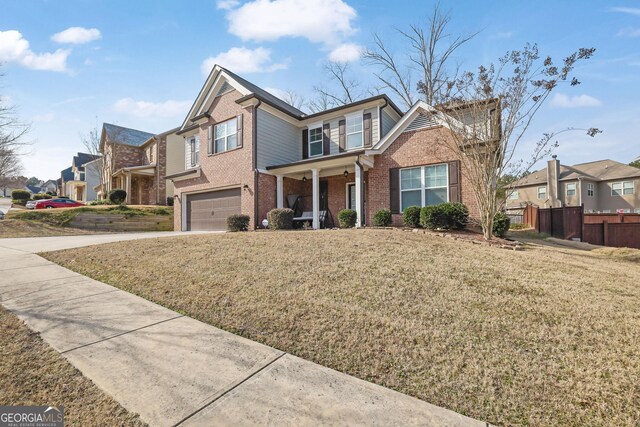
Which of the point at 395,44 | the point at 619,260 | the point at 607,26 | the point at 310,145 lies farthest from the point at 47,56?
the point at 395,44

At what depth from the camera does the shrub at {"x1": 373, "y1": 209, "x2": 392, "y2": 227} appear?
35.2 feet

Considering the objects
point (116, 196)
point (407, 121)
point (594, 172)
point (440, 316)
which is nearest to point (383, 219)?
point (407, 121)

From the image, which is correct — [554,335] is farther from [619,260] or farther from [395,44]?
[395,44]

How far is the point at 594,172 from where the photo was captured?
28.8 meters

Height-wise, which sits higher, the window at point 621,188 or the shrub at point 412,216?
the window at point 621,188

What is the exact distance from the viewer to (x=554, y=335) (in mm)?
2912

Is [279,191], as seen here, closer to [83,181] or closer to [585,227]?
[585,227]

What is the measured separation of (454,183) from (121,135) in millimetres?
30466

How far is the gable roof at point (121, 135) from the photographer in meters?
27.0

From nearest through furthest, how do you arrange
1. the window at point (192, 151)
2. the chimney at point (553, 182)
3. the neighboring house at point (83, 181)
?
the window at point (192, 151), the chimney at point (553, 182), the neighboring house at point (83, 181)

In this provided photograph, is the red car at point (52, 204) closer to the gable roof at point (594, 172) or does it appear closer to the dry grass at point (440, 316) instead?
the dry grass at point (440, 316)

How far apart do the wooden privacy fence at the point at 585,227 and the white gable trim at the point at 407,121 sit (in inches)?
318

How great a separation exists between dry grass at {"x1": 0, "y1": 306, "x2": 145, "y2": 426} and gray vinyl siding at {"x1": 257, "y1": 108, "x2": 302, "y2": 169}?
11.0 metres

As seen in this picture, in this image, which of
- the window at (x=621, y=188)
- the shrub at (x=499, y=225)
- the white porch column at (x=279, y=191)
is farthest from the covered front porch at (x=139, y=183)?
the window at (x=621, y=188)
